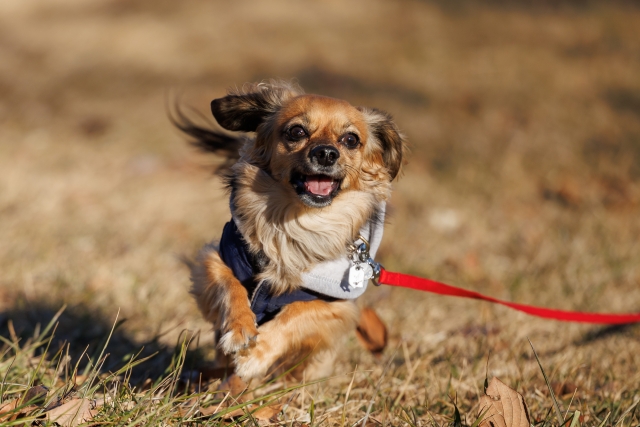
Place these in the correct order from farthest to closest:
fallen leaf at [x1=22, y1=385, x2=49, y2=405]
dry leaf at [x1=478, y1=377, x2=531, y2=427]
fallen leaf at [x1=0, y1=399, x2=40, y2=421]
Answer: dry leaf at [x1=478, y1=377, x2=531, y2=427]
fallen leaf at [x1=22, y1=385, x2=49, y2=405]
fallen leaf at [x1=0, y1=399, x2=40, y2=421]

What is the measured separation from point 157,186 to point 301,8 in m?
6.35

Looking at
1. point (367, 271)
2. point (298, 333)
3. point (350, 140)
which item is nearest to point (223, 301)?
point (298, 333)

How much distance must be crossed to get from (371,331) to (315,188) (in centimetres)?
70

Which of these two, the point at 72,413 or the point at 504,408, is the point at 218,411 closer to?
the point at 72,413

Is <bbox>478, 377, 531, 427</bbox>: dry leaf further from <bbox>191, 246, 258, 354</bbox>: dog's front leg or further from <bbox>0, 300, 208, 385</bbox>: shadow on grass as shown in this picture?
<bbox>0, 300, 208, 385</bbox>: shadow on grass

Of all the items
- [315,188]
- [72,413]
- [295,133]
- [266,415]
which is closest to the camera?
[72,413]

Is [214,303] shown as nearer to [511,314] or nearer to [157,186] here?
[511,314]

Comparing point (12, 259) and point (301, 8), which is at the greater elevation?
point (301, 8)

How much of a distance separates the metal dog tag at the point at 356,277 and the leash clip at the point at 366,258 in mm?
41

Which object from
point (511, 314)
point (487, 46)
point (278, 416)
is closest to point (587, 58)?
point (487, 46)

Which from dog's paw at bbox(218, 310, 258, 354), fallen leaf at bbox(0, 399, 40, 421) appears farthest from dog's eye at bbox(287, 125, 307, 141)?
fallen leaf at bbox(0, 399, 40, 421)

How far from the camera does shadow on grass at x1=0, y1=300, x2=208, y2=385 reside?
2191 millimetres

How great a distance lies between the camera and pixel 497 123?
6477mm

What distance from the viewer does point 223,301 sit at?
1.88 meters
